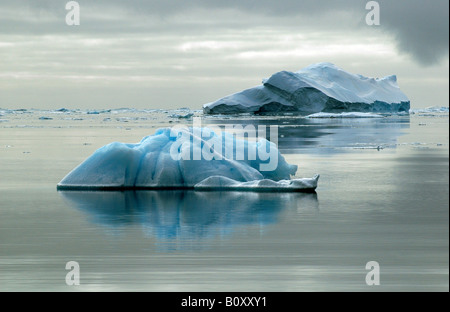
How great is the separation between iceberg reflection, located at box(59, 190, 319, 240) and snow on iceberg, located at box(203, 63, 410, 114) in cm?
3839

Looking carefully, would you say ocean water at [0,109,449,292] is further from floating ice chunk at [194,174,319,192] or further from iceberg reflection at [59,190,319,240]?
floating ice chunk at [194,174,319,192]

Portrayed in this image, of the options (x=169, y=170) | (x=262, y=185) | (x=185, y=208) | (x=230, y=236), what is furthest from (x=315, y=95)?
(x=230, y=236)

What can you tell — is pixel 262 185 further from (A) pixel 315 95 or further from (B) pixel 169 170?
(A) pixel 315 95

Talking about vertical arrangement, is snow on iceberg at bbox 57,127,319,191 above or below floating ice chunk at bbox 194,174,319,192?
above

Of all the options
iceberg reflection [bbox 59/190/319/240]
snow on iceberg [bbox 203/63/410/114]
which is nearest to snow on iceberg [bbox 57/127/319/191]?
iceberg reflection [bbox 59/190/319/240]

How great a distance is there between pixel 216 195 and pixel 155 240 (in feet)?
9.82

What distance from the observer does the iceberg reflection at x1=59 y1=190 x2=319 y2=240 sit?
707cm

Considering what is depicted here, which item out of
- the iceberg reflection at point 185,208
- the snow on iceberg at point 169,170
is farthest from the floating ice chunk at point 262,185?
the iceberg reflection at point 185,208

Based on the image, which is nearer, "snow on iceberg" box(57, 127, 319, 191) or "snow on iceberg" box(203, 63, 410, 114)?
"snow on iceberg" box(57, 127, 319, 191)

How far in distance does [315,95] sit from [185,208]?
133 feet

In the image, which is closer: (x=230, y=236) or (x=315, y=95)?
(x=230, y=236)

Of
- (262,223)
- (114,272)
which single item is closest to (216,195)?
(262,223)

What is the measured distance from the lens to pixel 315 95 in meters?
48.0
